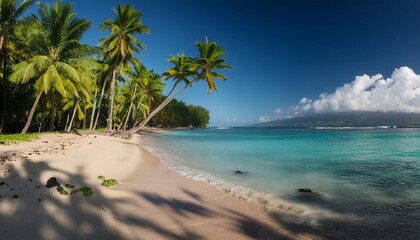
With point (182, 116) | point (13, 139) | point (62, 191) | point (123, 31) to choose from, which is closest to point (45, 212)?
point (62, 191)

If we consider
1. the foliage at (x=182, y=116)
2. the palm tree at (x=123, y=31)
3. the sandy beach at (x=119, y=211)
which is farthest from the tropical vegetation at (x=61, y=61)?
the foliage at (x=182, y=116)

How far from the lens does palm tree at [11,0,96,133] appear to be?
18062mm

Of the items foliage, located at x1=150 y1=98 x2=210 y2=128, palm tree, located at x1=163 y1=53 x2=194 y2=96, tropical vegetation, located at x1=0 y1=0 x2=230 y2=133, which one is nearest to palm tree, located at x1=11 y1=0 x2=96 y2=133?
tropical vegetation, located at x1=0 y1=0 x2=230 y2=133

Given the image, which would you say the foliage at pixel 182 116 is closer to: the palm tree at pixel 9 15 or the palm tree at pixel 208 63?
the palm tree at pixel 208 63

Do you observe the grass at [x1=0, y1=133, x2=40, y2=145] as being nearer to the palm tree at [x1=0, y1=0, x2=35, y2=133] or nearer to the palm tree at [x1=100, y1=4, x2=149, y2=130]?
the palm tree at [x1=0, y1=0, x2=35, y2=133]

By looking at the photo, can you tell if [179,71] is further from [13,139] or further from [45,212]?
[45,212]

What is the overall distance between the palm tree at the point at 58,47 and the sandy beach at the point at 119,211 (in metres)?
11.1

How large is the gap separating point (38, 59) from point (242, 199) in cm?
1584

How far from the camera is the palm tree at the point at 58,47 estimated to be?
59.3 ft

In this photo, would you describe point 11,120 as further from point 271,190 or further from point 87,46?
point 271,190

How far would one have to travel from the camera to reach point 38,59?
1731cm

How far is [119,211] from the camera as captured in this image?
5840mm

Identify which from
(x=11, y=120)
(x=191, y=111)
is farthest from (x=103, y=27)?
(x=191, y=111)

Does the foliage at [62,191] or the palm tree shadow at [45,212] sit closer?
the palm tree shadow at [45,212]
